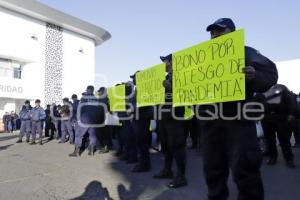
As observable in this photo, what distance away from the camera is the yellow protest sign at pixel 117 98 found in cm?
904

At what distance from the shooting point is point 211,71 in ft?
14.3

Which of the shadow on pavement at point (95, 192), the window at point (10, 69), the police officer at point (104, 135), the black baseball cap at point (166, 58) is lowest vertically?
the shadow on pavement at point (95, 192)

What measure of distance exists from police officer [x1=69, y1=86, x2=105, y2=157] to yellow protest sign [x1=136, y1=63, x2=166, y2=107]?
3.35 metres

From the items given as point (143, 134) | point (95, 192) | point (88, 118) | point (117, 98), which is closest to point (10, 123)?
point (88, 118)

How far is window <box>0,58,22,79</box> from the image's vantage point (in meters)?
33.8

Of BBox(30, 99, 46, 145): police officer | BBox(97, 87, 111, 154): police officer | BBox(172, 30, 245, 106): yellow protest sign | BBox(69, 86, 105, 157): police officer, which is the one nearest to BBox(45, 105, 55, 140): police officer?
BBox(30, 99, 46, 145): police officer

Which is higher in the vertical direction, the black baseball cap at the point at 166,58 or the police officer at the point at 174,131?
the black baseball cap at the point at 166,58

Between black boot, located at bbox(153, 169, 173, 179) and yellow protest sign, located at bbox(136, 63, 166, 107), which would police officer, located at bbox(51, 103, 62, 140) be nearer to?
yellow protest sign, located at bbox(136, 63, 166, 107)

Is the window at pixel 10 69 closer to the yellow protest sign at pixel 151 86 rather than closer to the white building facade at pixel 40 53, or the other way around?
the white building facade at pixel 40 53

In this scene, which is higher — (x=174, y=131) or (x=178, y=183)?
(x=174, y=131)

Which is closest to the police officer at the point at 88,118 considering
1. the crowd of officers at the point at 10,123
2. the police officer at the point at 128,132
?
the police officer at the point at 128,132

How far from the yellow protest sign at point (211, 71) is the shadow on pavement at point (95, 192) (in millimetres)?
1655

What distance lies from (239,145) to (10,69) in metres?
33.7

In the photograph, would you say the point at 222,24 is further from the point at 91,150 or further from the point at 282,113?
the point at 91,150
